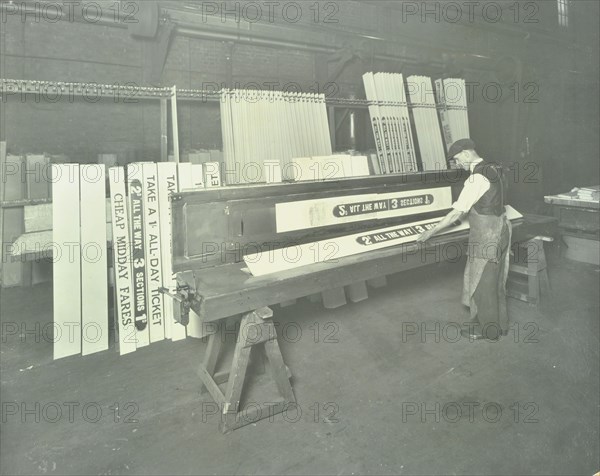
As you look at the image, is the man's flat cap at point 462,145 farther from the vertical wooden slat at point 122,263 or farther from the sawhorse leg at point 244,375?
the vertical wooden slat at point 122,263

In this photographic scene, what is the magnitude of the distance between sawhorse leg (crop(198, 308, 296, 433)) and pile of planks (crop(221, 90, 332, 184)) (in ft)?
5.30

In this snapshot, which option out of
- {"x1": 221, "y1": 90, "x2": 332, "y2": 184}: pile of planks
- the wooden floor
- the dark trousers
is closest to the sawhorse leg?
the wooden floor

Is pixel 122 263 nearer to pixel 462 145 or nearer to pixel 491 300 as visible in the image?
pixel 462 145

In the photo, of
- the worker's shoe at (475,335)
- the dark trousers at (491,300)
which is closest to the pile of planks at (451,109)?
the dark trousers at (491,300)

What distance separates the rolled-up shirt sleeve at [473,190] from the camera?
3.10 metres

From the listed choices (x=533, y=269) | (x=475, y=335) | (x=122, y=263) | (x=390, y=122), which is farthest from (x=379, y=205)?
(x=122, y=263)

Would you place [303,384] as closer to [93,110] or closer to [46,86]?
[46,86]

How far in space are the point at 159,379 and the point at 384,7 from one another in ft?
22.1

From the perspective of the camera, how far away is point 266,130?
372cm

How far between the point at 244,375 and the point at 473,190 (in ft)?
7.05

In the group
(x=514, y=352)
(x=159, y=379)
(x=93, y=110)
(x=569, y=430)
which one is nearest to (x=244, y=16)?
(x=93, y=110)

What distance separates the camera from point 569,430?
232cm

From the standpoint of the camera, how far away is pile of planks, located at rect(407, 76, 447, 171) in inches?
186

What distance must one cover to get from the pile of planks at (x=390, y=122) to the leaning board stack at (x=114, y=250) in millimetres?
2015
